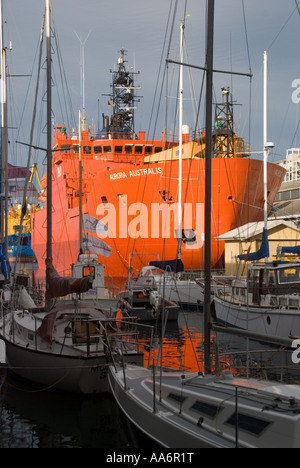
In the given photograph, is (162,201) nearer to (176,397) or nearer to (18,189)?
(18,189)

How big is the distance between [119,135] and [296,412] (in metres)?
41.6

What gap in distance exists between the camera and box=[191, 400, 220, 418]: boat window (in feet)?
20.1

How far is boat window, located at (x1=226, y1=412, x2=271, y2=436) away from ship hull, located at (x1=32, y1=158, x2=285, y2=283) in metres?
21.8

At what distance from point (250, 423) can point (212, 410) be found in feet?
1.97

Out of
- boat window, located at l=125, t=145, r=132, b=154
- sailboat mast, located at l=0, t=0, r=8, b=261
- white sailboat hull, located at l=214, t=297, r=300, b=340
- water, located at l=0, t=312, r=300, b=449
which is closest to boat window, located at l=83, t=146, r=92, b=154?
boat window, located at l=125, t=145, r=132, b=154

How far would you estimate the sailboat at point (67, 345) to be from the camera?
10008 mm

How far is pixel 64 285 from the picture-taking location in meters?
11.8

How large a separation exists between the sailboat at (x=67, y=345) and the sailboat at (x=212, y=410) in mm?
1957

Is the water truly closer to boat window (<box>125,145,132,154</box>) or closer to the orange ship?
the orange ship

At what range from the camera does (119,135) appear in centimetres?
4553

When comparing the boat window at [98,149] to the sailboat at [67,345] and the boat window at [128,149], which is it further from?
the sailboat at [67,345]

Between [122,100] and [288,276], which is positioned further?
[122,100]

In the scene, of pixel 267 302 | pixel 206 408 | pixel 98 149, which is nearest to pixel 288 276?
pixel 267 302
